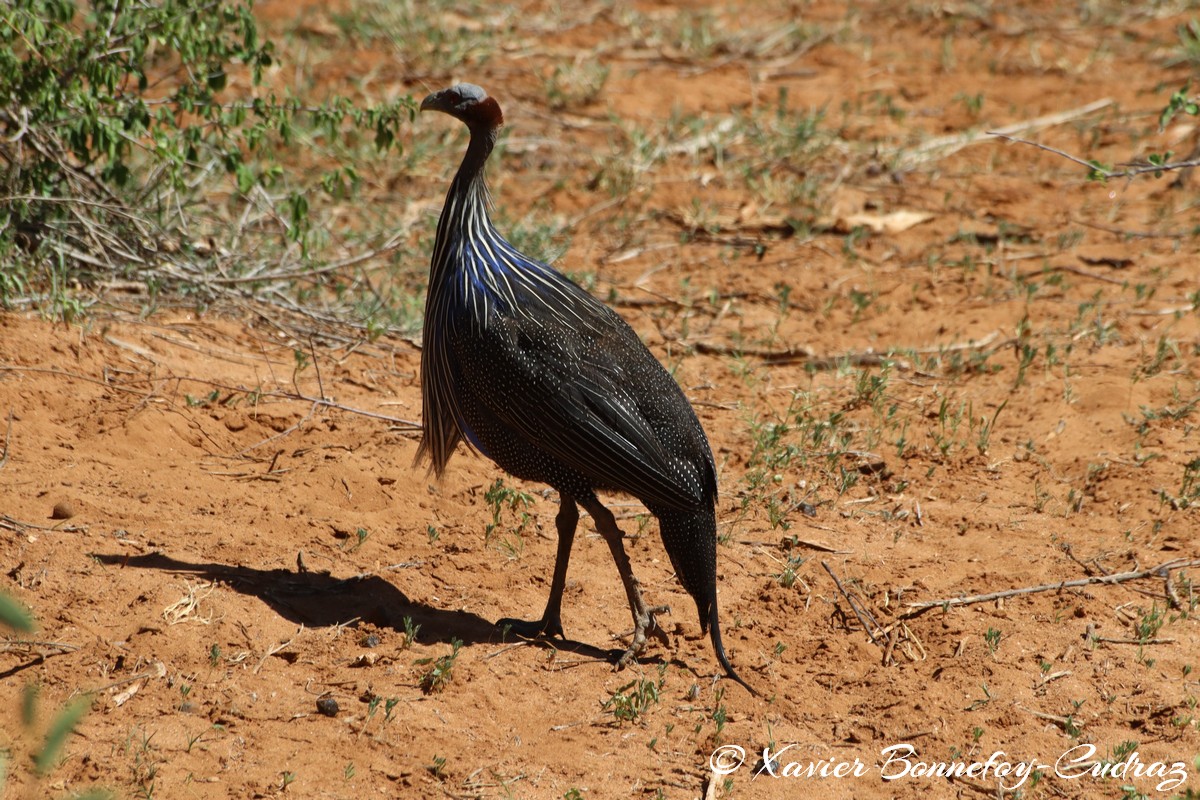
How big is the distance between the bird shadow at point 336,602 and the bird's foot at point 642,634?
83 millimetres

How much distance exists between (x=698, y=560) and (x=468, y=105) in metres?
1.85

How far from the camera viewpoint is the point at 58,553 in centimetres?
445

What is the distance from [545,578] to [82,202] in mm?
2843

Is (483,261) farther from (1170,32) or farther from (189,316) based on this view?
(1170,32)

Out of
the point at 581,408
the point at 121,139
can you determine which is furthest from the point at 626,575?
the point at 121,139

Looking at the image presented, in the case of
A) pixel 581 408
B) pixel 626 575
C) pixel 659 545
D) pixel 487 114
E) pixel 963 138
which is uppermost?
pixel 487 114

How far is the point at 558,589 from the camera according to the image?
180 inches

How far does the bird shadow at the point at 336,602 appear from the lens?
4488 mm

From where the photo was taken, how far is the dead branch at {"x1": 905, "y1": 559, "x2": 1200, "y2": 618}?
481 centimetres

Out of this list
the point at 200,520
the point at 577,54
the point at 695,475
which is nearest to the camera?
the point at 695,475

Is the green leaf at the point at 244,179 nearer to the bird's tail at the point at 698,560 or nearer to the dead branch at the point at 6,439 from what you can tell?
the dead branch at the point at 6,439

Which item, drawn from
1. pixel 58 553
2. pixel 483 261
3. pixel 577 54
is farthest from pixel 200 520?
pixel 577 54

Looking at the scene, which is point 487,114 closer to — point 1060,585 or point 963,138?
point 1060,585

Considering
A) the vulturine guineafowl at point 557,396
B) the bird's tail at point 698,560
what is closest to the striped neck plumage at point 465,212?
the vulturine guineafowl at point 557,396
